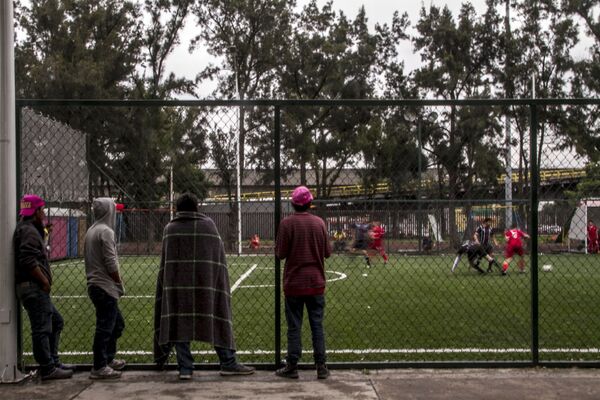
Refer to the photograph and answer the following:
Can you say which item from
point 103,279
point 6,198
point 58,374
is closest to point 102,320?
point 103,279

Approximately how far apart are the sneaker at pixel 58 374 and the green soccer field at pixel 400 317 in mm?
1131

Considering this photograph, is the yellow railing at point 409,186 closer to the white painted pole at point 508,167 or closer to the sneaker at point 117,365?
the white painted pole at point 508,167

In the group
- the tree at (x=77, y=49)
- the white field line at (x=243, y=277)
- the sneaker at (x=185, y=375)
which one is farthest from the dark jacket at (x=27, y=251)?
the tree at (x=77, y=49)

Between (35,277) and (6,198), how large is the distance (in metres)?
0.73

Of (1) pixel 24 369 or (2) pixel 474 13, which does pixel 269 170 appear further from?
(2) pixel 474 13

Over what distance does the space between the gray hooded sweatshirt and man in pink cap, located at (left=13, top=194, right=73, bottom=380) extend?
37cm

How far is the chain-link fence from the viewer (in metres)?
7.13

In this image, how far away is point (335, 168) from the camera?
7359 millimetres

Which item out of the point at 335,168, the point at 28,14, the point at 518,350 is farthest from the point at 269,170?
the point at 28,14

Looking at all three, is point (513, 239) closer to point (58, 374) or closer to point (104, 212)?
point (104, 212)

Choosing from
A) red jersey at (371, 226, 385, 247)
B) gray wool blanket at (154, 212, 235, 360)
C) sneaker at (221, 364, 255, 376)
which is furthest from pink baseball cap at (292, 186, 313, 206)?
red jersey at (371, 226, 385, 247)

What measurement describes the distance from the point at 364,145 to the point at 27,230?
129 inches

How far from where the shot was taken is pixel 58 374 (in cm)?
640

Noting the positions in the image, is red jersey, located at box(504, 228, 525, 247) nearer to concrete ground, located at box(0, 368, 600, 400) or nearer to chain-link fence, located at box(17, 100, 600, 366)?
chain-link fence, located at box(17, 100, 600, 366)
